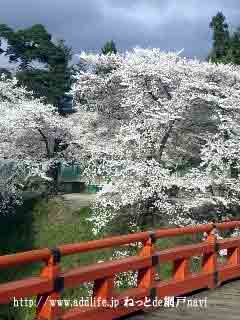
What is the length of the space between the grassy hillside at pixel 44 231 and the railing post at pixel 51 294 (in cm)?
1022

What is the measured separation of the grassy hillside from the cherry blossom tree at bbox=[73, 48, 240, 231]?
4.89 feet

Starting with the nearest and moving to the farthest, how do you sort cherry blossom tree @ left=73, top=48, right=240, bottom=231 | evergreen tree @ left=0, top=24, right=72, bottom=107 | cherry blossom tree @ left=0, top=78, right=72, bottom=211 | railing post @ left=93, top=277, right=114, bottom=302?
railing post @ left=93, top=277, right=114, bottom=302, cherry blossom tree @ left=73, top=48, right=240, bottom=231, cherry blossom tree @ left=0, top=78, right=72, bottom=211, evergreen tree @ left=0, top=24, right=72, bottom=107

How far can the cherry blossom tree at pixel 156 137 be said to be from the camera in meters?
16.3

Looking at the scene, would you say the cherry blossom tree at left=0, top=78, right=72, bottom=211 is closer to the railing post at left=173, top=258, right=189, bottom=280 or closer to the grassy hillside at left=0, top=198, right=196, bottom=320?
the grassy hillside at left=0, top=198, right=196, bottom=320

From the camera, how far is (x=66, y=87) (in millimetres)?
43156

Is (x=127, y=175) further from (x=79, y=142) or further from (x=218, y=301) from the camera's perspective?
(x=218, y=301)

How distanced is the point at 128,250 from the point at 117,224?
192cm

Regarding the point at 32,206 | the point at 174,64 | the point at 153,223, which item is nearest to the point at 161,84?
the point at 174,64

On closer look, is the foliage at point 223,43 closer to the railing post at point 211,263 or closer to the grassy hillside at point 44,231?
the grassy hillside at point 44,231

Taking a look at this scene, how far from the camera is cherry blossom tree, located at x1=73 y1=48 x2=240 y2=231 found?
643 inches

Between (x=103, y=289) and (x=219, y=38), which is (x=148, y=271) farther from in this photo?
(x=219, y=38)

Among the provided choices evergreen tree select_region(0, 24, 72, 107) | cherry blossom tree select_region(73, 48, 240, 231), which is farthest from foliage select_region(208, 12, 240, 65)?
evergreen tree select_region(0, 24, 72, 107)

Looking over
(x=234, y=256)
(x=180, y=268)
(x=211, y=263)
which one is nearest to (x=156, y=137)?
(x=234, y=256)

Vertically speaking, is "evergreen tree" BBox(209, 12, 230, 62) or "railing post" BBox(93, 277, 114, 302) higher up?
"evergreen tree" BBox(209, 12, 230, 62)
